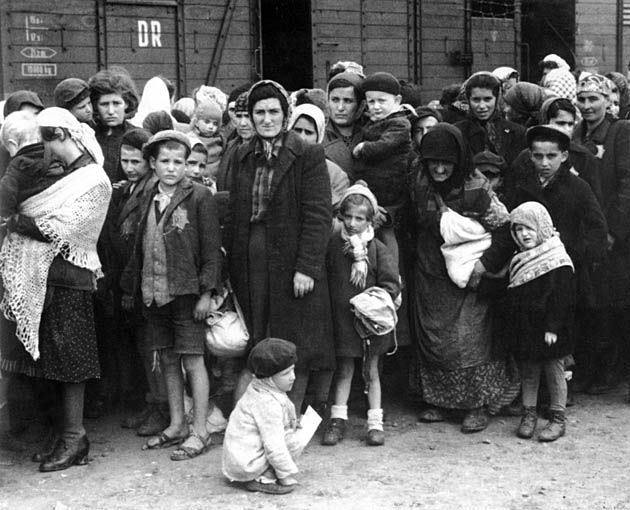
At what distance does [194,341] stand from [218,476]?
721mm

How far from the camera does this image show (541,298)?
16.2 ft

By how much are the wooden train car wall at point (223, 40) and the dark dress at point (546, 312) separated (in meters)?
6.13

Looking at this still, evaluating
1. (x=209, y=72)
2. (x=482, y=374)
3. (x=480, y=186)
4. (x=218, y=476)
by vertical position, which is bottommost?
(x=218, y=476)

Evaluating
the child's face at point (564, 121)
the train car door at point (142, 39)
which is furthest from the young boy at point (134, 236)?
the train car door at point (142, 39)

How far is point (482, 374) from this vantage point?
5207 millimetres

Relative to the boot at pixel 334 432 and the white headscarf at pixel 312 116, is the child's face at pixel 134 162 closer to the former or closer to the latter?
the white headscarf at pixel 312 116

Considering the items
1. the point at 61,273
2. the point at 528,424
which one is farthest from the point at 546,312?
the point at 61,273

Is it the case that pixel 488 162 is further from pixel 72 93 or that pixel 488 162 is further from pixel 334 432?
pixel 72 93

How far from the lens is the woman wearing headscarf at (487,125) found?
5.76 m

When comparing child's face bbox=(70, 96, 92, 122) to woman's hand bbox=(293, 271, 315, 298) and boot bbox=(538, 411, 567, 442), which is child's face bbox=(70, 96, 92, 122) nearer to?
woman's hand bbox=(293, 271, 315, 298)

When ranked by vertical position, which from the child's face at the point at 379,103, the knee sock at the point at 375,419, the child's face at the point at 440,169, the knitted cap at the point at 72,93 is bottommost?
the knee sock at the point at 375,419

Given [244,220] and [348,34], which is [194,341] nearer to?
[244,220]

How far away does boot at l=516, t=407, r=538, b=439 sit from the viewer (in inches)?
197

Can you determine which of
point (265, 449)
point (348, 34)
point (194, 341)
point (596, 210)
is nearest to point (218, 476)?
point (265, 449)
